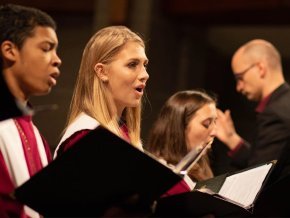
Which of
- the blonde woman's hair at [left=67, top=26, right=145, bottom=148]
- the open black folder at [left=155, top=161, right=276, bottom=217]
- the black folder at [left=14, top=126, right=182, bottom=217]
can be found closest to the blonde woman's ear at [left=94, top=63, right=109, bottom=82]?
the blonde woman's hair at [left=67, top=26, right=145, bottom=148]

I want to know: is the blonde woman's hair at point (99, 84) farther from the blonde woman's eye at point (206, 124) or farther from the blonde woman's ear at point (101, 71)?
the blonde woman's eye at point (206, 124)

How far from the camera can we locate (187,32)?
5910mm

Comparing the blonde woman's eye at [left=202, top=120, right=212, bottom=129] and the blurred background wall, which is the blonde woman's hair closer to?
the blonde woman's eye at [left=202, top=120, right=212, bottom=129]

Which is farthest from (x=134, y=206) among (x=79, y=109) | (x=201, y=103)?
(x=201, y=103)

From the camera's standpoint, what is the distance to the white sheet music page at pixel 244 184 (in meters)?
2.28

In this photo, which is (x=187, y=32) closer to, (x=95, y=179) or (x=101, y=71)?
(x=101, y=71)

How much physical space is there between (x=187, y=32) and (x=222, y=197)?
4.04 metres

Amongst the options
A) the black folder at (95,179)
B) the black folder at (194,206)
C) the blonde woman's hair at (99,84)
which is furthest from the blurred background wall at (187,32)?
the black folder at (95,179)

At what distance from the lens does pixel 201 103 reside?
119 inches

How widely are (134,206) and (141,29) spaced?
3.98 meters

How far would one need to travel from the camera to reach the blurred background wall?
5449 millimetres

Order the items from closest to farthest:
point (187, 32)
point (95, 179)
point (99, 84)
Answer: point (95, 179) → point (99, 84) → point (187, 32)

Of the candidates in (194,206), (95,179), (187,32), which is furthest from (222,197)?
(187,32)

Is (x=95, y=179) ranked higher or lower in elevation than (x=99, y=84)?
lower
